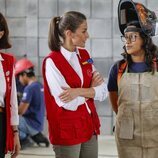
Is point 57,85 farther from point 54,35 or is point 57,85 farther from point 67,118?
point 54,35

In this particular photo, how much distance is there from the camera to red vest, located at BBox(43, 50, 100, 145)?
10.1 ft

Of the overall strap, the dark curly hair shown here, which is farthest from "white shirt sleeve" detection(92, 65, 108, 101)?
the dark curly hair

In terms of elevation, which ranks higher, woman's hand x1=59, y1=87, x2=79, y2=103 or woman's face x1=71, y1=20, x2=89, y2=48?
woman's face x1=71, y1=20, x2=89, y2=48

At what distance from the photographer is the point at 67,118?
309 centimetres

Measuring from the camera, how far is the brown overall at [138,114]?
3.13m

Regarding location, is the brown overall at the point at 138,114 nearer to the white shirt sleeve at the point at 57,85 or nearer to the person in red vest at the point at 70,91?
the person in red vest at the point at 70,91

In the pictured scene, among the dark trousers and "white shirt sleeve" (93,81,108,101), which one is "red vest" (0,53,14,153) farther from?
"white shirt sleeve" (93,81,108,101)

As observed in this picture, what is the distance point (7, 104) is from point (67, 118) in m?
0.37

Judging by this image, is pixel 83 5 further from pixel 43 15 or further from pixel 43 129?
pixel 43 129

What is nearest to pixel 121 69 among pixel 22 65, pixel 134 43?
pixel 134 43

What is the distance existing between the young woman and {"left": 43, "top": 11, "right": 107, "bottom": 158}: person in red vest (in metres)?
0.15

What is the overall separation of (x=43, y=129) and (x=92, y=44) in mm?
1276

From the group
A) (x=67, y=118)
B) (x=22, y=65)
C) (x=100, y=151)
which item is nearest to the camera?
(x=67, y=118)

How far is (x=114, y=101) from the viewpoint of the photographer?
135 inches
